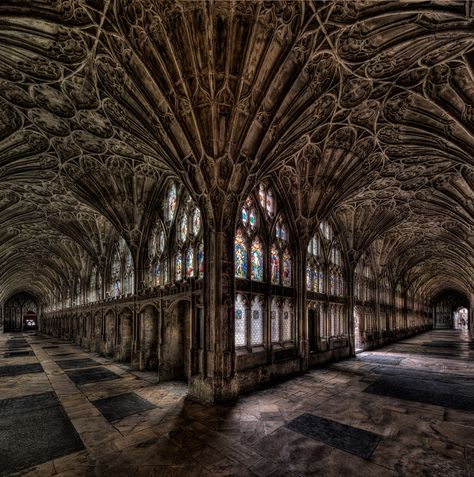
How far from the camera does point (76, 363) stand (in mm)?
16469

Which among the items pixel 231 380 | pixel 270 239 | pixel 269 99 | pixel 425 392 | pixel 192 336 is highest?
pixel 269 99

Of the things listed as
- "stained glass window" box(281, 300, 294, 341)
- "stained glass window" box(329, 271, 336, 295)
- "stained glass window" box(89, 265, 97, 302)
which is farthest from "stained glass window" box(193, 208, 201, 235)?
"stained glass window" box(89, 265, 97, 302)

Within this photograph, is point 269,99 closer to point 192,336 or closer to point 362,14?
point 362,14

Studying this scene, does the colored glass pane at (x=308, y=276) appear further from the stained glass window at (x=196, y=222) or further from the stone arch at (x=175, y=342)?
the stained glass window at (x=196, y=222)

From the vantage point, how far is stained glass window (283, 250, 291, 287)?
1381 centimetres

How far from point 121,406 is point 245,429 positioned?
4037 mm

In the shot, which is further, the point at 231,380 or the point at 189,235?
the point at 189,235

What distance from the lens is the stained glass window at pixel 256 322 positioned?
448 inches

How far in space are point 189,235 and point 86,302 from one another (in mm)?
18783

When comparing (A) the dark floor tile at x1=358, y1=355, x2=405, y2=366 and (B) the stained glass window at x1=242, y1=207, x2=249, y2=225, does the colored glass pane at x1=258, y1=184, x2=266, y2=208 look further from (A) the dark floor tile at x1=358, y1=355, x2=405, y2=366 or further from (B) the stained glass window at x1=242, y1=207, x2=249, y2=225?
(A) the dark floor tile at x1=358, y1=355, x2=405, y2=366

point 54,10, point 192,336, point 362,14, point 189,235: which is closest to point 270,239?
point 189,235

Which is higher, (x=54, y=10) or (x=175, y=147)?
(x=54, y=10)

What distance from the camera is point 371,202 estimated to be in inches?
706

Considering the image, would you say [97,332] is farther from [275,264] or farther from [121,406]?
[275,264]
